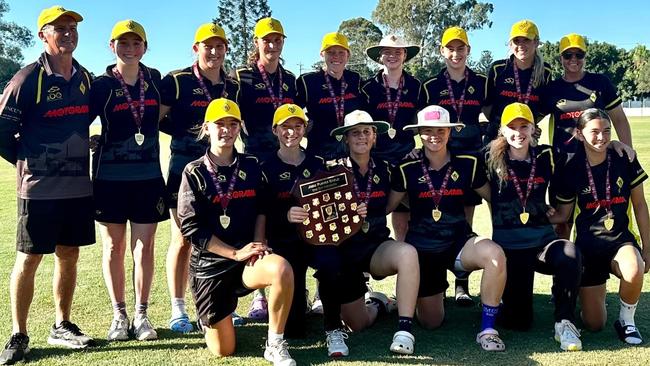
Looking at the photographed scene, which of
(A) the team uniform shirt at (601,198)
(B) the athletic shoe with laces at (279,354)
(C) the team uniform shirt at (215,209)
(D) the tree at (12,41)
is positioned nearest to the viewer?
(B) the athletic shoe with laces at (279,354)

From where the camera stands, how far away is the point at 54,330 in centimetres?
518

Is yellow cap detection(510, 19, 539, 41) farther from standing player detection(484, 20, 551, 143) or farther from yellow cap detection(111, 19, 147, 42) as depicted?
yellow cap detection(111, 19, 147, 42)

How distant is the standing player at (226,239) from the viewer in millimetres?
4609

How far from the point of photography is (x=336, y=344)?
475cm

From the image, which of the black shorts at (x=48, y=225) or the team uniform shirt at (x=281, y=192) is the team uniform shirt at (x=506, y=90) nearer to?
the team uniform shirt at (x=281, y=192)

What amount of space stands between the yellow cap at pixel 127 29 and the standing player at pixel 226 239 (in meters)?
1.04

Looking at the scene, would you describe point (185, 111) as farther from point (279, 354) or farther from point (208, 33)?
point (279, 354)

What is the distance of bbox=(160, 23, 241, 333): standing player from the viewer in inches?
221

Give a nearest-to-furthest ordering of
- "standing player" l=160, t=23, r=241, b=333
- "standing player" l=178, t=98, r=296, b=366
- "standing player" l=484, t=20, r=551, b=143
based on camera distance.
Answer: "standing player" l=178, t=98, r=296, b=366, "standing player" l=160, t=23, r=241, b=333, "standing player" l=484, t=20, r=551, b=143

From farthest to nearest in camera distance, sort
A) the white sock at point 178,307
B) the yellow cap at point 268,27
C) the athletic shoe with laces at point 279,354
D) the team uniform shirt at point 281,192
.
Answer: the yellow cap at point 268,27, the white sock at point 178,307, the team uniform shirt at point 281,192, the athletic shoe with laces at point 279,354

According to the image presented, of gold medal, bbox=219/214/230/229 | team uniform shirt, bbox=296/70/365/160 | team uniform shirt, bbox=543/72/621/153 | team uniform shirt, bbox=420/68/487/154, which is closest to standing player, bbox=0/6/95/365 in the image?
gold medal, bbox=219/214/230/229

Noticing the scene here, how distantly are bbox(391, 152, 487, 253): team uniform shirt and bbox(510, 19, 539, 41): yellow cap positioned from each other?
1.46 m

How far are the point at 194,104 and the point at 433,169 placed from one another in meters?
2.21

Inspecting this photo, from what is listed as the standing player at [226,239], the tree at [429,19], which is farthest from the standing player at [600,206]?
the tree at [429,19]
